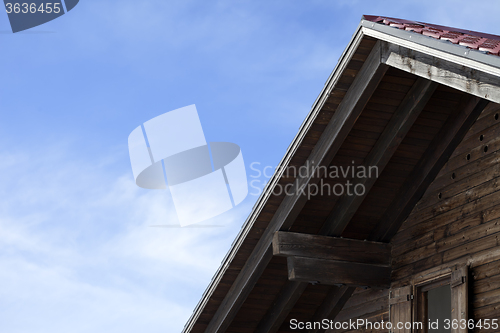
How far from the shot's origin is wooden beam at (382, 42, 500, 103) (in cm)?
425

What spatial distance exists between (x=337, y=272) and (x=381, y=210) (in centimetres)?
91

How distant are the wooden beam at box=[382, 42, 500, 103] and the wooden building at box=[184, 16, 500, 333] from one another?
0.03m

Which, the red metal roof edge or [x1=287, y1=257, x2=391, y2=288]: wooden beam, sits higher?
the red metal roof edge

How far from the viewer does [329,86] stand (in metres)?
6.38

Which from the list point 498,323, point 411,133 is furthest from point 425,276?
point 411,133

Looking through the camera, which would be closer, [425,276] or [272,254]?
[425,276]

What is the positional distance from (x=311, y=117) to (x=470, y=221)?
1998 millimetres

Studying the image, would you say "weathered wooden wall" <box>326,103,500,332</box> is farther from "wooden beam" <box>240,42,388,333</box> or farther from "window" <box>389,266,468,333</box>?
"wooden beam" <box>240,42,388,333</box>

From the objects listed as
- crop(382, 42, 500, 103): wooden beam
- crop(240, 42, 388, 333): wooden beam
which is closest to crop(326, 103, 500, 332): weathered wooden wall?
crop(240, 42, 388, 333): wooden beam

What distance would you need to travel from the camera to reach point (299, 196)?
7.00m

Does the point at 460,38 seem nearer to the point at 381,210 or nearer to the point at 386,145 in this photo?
the point at 386,145

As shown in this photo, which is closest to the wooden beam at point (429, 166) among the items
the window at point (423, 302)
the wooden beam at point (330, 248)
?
the wooden beam at point (330, 248)

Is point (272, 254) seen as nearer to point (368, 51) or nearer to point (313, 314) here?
point (313, 314)

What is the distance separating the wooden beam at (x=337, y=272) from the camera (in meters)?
7.39
